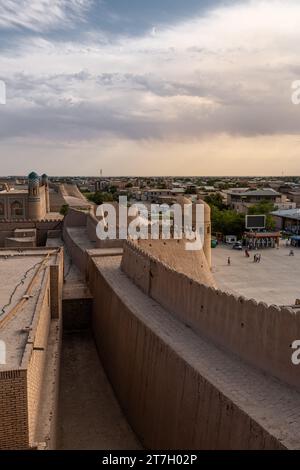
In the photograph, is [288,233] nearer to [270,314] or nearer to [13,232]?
[13,232]

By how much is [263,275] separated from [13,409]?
20672 mm

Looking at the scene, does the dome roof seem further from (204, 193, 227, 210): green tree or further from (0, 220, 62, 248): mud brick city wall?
(204, 193, 227, 210): green tree

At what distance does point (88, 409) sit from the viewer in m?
9.57

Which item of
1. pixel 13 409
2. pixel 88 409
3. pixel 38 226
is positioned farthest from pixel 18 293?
pixel 38 226

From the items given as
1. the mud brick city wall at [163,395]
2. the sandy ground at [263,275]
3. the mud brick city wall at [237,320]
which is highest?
the mud brick city wall at [237,320]

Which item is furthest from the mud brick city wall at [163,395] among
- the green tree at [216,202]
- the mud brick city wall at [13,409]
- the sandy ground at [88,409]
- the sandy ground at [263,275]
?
the green tree at [216,202]

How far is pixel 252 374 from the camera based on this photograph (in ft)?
21.5

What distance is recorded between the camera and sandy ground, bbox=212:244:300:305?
20391mm

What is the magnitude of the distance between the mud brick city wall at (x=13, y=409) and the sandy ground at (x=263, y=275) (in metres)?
14.8

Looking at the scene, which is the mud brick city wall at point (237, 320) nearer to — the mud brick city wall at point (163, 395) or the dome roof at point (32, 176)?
the mud brick city wall at point (163, 395)

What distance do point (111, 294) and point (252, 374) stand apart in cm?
557

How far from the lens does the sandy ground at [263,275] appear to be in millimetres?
20391

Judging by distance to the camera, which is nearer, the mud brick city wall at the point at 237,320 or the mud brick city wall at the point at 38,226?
the mud brick city wall at the point at 237,320

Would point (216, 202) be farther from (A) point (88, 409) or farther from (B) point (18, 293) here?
(B) point (18, 293)
